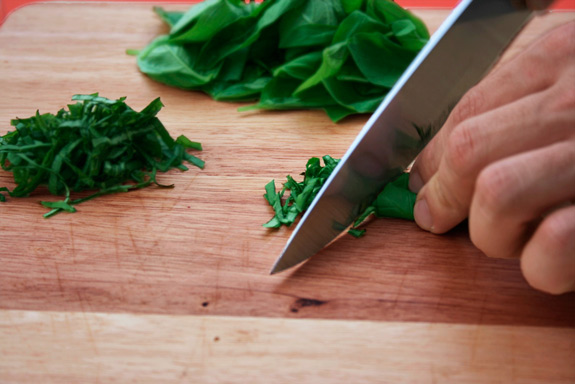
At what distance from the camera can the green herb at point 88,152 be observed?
1.35 metres

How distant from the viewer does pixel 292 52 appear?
1.73 metres

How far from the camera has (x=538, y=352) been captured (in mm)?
1003

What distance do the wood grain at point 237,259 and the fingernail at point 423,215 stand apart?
0.07 ft

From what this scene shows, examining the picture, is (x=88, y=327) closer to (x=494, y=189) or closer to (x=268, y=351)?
(x=268, y=351)

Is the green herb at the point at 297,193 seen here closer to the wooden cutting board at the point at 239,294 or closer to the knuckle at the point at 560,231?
the wooden cutting board at the point at 239,294

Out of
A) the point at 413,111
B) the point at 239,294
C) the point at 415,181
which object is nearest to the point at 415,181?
the point at 415,181

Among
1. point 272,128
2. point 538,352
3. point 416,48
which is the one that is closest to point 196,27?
point 272,128

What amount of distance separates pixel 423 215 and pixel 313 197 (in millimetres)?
229

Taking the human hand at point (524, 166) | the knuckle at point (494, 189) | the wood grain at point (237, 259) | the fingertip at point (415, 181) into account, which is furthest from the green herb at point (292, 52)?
the knuckle at point (494, 189)

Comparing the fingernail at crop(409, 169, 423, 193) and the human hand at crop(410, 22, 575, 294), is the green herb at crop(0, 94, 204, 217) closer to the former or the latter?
the fingernail at crop(409, 169, 423, 193)

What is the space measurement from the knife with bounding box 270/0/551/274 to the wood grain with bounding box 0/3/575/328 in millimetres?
69

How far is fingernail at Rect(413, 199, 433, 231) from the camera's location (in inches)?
46.9

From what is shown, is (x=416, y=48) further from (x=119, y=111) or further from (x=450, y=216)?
(x=119, y=111)

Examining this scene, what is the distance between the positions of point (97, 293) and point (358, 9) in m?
1.09
